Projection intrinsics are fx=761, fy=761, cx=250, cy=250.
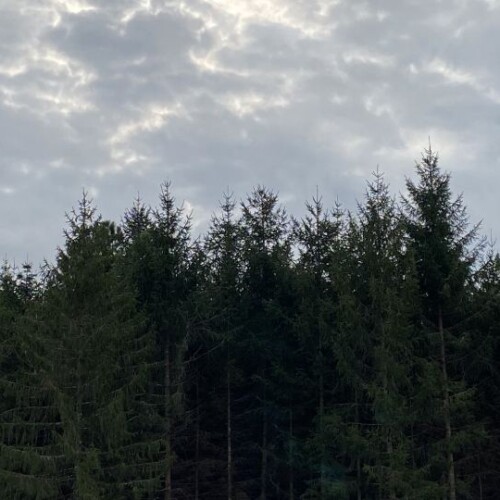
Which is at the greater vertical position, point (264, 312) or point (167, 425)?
point (264, 312)

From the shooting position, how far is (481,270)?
2902 cm

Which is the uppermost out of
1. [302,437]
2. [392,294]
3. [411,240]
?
[411,240]

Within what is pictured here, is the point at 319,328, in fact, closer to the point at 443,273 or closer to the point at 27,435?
the point at 443,273

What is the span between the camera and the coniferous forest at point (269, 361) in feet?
88.2

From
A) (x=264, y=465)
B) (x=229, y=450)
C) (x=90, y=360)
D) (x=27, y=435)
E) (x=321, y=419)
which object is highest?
(x=90, y=360)

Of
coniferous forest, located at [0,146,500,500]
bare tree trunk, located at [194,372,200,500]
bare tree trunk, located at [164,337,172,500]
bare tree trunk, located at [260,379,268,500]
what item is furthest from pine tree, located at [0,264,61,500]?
bare tree trunk, located at [260,379,268,500]

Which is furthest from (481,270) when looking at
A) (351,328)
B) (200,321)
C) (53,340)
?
(53,340)

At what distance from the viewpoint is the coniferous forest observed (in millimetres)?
26875

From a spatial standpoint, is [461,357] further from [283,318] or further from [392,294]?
[283,318]

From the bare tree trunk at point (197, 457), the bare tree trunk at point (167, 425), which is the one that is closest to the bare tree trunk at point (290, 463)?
the bare tree trunk at point (197, 457)

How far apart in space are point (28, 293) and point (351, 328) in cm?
2063

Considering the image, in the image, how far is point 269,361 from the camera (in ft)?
121

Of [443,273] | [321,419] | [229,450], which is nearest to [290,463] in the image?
[229,450]

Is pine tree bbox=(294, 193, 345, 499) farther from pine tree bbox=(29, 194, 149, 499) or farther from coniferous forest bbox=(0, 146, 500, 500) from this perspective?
pine tree bbox=(29, 194, 149, 499)
